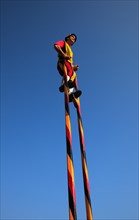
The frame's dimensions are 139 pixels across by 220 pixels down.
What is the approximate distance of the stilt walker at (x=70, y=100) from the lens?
3502 millimetres

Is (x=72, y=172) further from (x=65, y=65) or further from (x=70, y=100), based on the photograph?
(x=65, y=65)

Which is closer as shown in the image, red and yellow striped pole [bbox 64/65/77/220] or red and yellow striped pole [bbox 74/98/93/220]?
red and yellow striped pole [bbox 64/65/77/220]

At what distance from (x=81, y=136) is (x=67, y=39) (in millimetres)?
2739

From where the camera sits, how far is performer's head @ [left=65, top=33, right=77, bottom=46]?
5.81m

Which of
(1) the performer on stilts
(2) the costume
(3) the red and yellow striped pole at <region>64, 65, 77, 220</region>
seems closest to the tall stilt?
(3) the red and yellow striped pole at <region>64, 65, 77, 220</region>

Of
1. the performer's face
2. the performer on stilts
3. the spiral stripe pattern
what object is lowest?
the spiral stripe pattern

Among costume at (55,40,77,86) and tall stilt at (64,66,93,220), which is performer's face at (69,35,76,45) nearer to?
costume at (55,40,77,86)

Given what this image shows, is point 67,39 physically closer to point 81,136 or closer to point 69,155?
point 81,136

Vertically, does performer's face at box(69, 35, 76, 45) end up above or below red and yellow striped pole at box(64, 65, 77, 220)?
above

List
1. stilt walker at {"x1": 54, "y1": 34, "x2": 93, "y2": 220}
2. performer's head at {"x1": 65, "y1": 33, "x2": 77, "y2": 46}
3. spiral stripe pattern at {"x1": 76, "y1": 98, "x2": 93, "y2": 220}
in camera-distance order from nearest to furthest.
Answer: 1. stilt walker at {"x1": 54, "y1": 34, "x2": 93, "y2": 220}
2. spiral stripe pattern at {"x1": 76, "y1": 98, "x2": 93, "y2": 220}
3. performer's head at {"x1": 65, "y1": 33, "x2": 77, "y2": 46}

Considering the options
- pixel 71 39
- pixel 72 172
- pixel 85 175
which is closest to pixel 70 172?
pixel 72 172

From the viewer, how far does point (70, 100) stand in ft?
16.3

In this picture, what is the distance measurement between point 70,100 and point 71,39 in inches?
68.9

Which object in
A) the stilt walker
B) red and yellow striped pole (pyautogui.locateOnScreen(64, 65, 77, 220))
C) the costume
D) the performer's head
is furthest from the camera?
the performer's head
